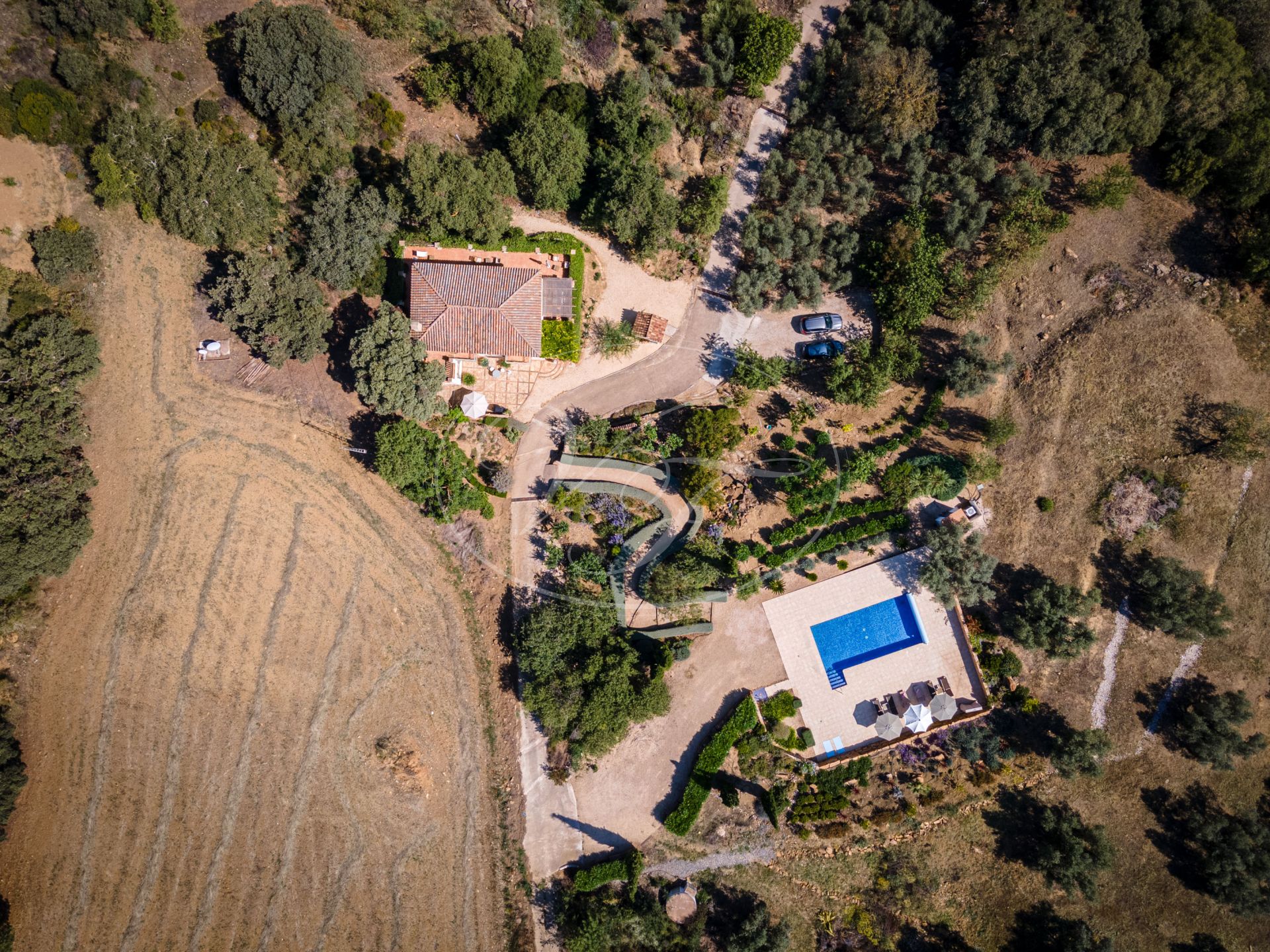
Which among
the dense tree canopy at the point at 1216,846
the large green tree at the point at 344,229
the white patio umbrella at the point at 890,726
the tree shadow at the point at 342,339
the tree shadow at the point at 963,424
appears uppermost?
the large green tree at the point at 344,229

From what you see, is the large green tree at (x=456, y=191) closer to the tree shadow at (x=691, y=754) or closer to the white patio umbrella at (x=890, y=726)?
the tree shadow at (x=691, y=754)

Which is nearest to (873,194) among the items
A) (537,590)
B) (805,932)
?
(537,590)

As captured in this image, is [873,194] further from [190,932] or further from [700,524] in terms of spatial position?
[190,932]

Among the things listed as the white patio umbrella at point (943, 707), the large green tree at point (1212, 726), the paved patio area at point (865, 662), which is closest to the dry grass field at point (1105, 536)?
the large green tree at point (1212, 726)

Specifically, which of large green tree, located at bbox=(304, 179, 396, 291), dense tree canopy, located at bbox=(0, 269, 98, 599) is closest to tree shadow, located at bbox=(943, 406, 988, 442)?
large green tree, located at bbox=(304, 179, 396, 291)

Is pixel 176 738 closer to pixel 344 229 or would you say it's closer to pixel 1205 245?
pixel 344 229

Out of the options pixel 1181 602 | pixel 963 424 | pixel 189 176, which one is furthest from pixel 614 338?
pixel 1181 602
